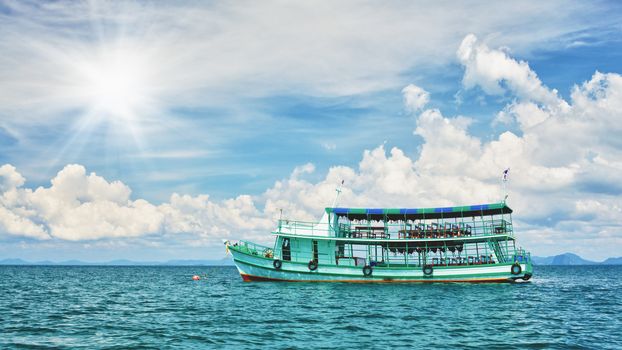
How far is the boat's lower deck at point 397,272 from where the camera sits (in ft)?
135

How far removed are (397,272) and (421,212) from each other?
572 cm

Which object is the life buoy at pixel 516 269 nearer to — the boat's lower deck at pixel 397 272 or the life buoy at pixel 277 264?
the boat's lower deck at pixel 397 272

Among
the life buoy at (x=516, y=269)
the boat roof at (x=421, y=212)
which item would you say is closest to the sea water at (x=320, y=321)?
the life buoy at (x=516, y=269)

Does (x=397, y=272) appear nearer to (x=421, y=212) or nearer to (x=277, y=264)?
(x=421, y=212)

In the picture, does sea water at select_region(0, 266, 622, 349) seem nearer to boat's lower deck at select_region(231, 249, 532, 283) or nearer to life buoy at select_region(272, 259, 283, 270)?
boat's lower deck at select_region(231, 249, 532, 283)

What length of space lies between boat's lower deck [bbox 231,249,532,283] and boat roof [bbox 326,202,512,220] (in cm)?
442

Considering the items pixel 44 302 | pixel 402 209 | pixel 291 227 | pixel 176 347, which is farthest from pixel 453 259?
pixel 44 302

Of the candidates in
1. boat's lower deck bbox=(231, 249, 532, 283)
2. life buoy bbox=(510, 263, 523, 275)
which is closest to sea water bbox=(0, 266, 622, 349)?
boat's lower deck bbox=(231, 249, 532, 283)

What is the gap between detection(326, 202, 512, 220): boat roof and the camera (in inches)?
1606

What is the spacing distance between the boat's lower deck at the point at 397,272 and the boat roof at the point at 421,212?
4.42 m

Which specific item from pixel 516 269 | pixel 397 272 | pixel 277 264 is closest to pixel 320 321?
pixel 277 264

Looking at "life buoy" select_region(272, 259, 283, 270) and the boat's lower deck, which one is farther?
"life buoy" select_region(272, 259, 283, 270)

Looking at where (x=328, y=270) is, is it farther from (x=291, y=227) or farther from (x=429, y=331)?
(x=429, y=331)

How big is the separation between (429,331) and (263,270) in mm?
23005
